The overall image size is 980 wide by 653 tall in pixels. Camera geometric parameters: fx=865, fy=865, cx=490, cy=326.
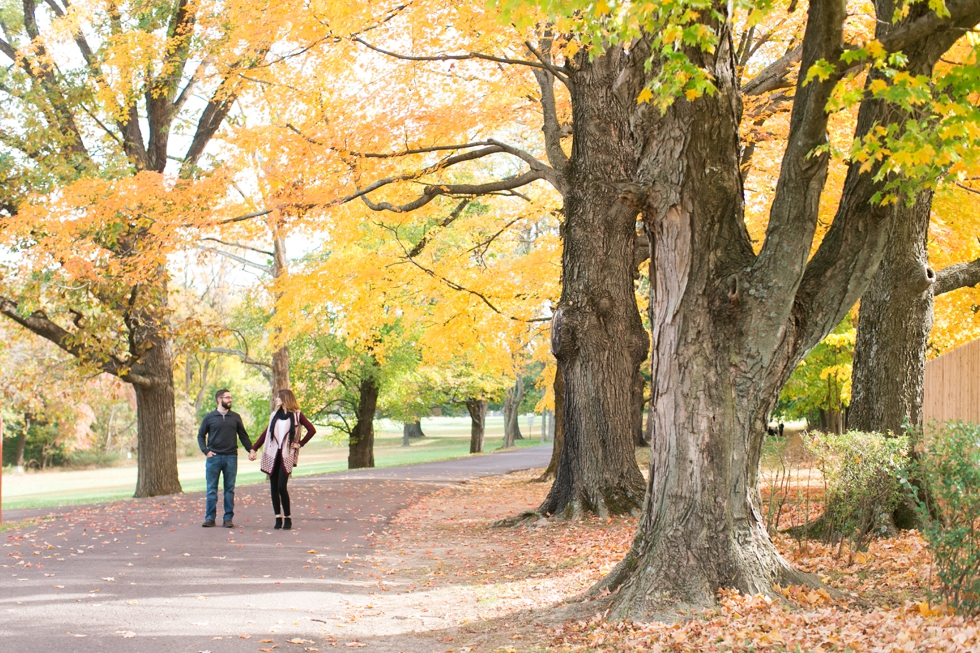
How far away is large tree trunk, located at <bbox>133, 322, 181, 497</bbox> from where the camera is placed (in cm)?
1828

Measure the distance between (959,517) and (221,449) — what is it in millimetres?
8698

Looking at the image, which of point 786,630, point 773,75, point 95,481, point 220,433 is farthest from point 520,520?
point 95,481

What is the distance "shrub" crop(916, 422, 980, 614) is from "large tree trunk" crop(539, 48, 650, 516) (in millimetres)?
5945

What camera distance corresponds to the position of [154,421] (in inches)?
726

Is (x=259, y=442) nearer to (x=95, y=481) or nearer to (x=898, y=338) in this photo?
(x=898, y=338)

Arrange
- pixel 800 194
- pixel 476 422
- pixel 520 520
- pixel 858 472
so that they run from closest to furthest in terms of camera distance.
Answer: pixel 800 194, pixel 858 472, pixel 520 520, pixel 476 422

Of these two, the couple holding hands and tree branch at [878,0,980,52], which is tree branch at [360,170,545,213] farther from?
tree branch at [878,0,980,52]

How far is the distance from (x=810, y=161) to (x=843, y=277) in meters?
0.90

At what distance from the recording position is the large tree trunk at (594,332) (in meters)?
11.8

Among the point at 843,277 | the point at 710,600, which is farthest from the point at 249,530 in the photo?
the point at 843,277

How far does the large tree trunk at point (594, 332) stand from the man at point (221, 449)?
14.6 feet

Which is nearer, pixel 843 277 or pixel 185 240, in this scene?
pixel 843 277

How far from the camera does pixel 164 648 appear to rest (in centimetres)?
570

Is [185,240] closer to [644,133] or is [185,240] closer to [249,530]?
[249,530]
